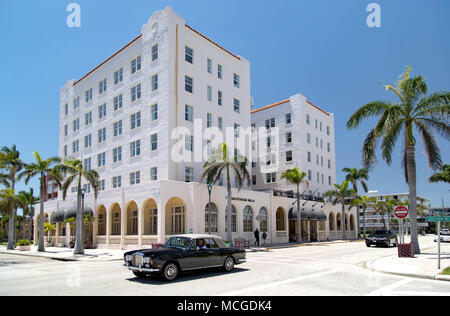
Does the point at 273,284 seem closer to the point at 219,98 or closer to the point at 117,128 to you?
the point at 219,98

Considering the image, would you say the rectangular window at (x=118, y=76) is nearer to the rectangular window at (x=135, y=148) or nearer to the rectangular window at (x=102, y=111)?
the rectangular window at (x=102, y=111)

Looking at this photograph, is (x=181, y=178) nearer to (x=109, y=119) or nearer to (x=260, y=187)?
(x=109, y=119)

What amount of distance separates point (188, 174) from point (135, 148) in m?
6.79

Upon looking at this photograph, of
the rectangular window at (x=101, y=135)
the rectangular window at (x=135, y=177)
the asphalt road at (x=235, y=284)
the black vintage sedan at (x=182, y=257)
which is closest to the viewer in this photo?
the asphalt road at (x=235, y=284)

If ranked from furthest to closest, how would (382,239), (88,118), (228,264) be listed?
(88,118) → (382,239) → (228,264)

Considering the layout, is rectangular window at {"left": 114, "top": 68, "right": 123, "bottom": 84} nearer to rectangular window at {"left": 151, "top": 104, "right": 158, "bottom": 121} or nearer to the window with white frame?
the window with white frame

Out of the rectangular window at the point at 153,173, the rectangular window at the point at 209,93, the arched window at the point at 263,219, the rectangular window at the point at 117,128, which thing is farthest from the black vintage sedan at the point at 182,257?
the rectangular window at the point at 117,128

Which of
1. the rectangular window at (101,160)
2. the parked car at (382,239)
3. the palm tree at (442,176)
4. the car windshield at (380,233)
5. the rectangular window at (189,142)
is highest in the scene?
the rectangular window at (189,142)

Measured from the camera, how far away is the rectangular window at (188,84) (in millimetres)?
37000

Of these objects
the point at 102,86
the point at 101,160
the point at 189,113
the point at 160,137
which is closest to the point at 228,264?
the point at 160,137

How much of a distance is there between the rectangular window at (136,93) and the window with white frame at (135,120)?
172 centimetres

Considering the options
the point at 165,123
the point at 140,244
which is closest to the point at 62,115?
the point at 165,123

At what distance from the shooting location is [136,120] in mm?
38562
